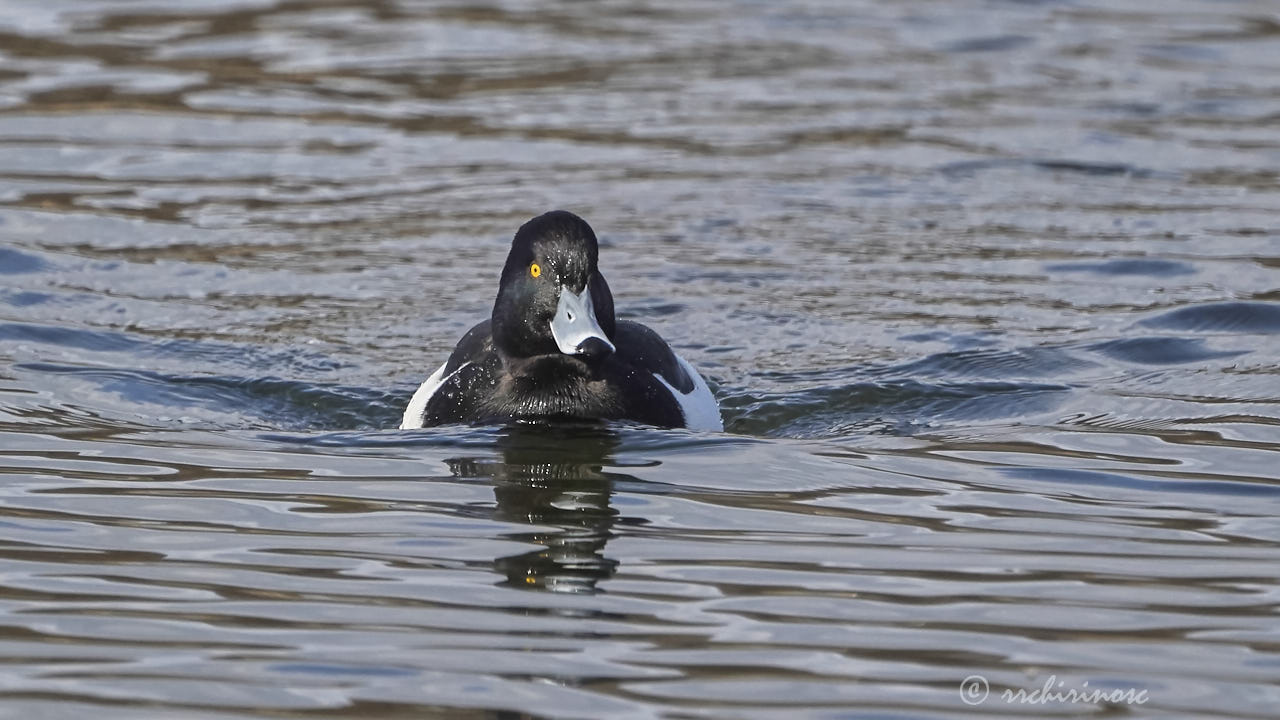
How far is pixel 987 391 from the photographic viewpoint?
938 cm

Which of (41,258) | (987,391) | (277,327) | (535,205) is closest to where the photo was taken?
(987,391)

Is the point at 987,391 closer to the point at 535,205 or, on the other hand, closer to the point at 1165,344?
the point at 1165,344

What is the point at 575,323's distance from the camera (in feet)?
26.0

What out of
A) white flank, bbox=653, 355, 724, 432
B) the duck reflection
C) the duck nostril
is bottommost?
white flank, bbox=653, 355, 724, 432

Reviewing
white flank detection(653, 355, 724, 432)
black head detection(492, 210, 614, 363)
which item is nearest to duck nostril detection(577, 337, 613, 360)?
black head detection(492, 210, 614, 363)

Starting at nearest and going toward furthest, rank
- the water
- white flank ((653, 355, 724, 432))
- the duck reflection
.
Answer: the water, the duck reflection, white flank ((653, 355, 724, 432))

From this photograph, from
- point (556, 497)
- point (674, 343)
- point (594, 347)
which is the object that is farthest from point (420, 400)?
point (674, 343)

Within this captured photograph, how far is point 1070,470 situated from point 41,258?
7.19 m

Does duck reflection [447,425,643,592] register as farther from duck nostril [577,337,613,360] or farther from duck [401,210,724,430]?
duck nostril [577,337,613,360]

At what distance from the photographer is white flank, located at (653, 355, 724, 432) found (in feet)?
28.0

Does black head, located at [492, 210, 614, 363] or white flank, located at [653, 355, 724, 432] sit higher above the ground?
black head, located at [492, 210, 614, 363]

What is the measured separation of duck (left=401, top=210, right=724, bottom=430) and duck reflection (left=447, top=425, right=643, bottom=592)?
17cm

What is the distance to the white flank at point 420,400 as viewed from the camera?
8.64 metres

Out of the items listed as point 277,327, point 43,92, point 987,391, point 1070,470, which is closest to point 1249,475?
point 1070,470
